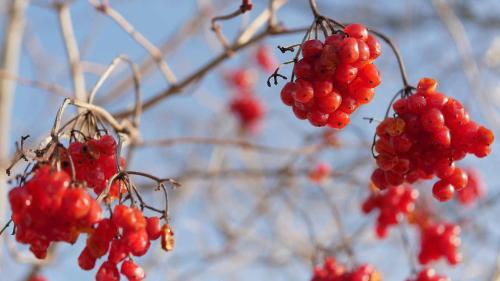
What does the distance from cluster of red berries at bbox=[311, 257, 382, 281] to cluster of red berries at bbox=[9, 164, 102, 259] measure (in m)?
1.19

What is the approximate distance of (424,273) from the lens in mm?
2443

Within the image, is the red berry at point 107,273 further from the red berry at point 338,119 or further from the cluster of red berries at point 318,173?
the cluster of red berries at point 318,173

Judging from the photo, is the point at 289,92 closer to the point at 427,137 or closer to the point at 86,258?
the point at 427,137

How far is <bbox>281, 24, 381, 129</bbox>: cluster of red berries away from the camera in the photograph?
162cm

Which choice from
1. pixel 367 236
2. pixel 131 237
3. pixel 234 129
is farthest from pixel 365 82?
pixel 234 129

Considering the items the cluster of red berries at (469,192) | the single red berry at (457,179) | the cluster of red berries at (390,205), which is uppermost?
the single red berry at (457,179)

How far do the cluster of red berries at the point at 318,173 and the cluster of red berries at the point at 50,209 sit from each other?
2657mm

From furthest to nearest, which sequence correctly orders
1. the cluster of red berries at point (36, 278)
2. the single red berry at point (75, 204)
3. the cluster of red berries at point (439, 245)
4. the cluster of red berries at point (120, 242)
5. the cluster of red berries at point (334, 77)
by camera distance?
the cluster of red berries at point (36, 278), the cluster of red berries at point (439, 245), the cluster of red berries at point (334, 77), the cluster of red berries at point (120, 242), the single red berry at point (75, 204)

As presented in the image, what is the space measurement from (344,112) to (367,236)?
13.2 ft

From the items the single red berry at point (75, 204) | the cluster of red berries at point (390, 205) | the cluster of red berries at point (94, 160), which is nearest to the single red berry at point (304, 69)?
the cluster of red berries at point (94, 160)

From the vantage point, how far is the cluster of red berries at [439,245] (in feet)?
9.78

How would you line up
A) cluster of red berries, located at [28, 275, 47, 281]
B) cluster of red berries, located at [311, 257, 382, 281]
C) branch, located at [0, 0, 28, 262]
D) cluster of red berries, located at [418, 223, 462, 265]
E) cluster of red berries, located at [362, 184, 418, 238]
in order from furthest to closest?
branch, located at [0, 0, 28, 262] < cluster of red berries, located at [28, 275, 47, 281] < cluster of red berries, located at [418, 223, 462, 265] < cluster of red berries, located at [362, 184, 418, 238] < cluster of red berries, located at [311, 257, 382, 281]

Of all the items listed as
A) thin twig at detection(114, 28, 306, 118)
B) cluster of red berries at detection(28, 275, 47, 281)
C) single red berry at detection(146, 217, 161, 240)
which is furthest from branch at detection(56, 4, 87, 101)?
single red berry at detection(146, 217, 161, 240)

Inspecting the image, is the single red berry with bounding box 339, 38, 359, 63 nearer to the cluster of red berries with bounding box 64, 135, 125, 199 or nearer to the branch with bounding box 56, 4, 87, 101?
the cluster of red berries with bounding box 64, 135, 125, 199
